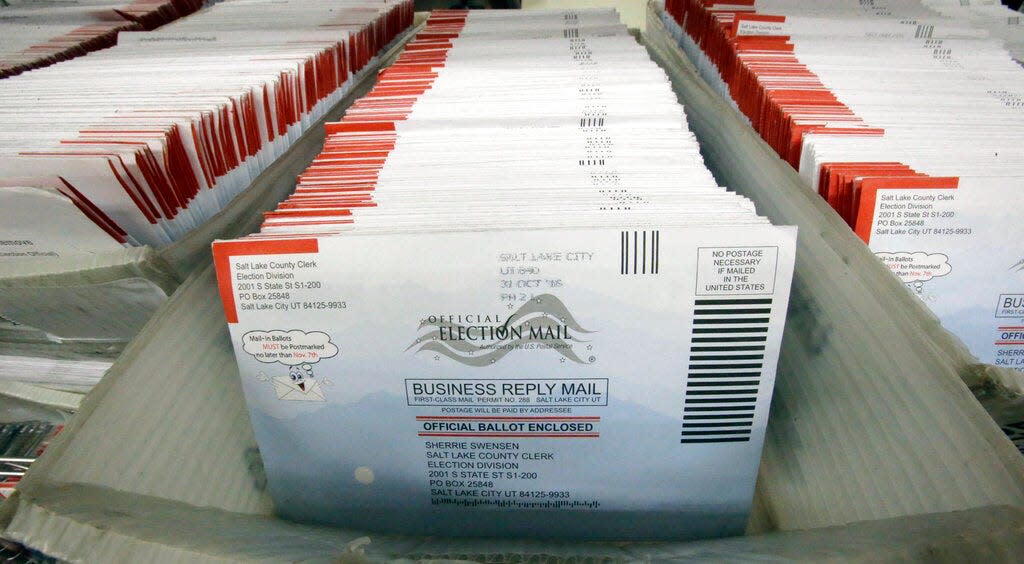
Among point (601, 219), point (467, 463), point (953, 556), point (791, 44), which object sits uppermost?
point (791, 44)

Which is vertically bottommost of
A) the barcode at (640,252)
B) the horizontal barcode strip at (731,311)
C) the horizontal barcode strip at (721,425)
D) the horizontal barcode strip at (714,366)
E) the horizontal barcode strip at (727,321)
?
the horizontal barcode strip at (721,425)

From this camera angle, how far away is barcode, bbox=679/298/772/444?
560 millimetres

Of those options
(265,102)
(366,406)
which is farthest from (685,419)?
(265,102)

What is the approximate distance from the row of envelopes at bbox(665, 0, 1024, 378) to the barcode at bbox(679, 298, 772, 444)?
0.24 meters

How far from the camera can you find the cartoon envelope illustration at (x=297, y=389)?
2.00 ft

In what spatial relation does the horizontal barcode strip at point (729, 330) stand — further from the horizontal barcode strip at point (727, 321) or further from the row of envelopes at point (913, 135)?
the row of envelopes at point (913, 135)

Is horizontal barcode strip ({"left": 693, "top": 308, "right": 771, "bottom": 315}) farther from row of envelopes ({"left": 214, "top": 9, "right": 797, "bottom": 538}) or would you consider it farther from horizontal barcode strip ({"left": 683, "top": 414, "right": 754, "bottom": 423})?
horizontal barcode strip ({"left": 683, "top": 414, "right": 754, "bottom": 423})

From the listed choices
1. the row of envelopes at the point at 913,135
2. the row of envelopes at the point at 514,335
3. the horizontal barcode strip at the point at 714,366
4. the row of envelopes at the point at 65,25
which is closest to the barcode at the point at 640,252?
the row of envelopes at the point at 514,335

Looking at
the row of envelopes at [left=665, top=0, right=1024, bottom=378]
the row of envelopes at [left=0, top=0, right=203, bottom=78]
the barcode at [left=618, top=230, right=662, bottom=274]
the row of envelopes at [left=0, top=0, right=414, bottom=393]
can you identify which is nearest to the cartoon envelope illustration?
the row of envelopes at [left=0, top=0, right=414, bottom=393]

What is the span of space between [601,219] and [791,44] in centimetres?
76

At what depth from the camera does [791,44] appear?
43.8 inches

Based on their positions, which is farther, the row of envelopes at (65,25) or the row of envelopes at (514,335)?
the row of envelopes at (65,25)

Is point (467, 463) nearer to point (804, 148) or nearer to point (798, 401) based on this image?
point (798, 401)

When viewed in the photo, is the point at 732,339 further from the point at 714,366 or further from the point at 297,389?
the point at 297,389
